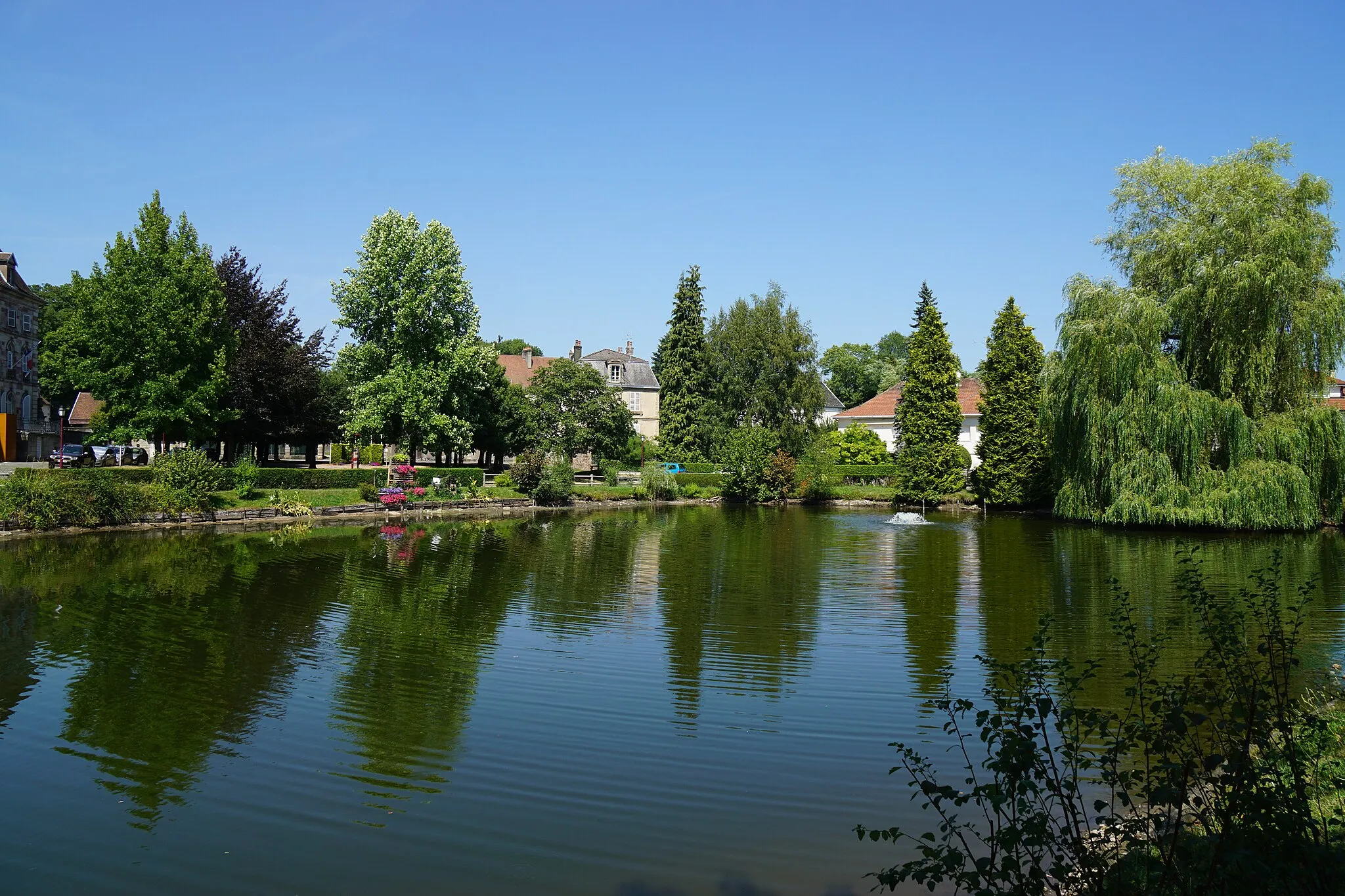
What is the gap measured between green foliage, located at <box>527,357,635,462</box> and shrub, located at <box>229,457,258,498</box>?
17.1m

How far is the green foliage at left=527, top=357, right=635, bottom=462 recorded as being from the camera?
4975 cm

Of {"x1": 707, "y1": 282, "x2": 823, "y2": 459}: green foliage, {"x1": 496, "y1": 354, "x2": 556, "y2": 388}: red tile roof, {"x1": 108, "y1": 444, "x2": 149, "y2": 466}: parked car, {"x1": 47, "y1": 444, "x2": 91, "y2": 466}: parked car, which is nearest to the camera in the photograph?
{"x1": 47, "y1": 444, "x2": 91, "y2": 466}: parked car

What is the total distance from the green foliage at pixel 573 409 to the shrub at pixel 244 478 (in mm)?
17146

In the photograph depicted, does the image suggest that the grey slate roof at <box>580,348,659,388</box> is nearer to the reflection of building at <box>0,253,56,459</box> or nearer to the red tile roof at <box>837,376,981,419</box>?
the red tile roof at <box>837,376,981,419</box>

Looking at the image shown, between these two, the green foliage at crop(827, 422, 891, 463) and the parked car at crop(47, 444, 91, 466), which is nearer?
the parked car at crop(47, 444, 91, 466)

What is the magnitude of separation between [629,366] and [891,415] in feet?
68.3

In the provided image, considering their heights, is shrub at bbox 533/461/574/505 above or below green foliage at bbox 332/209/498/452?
below

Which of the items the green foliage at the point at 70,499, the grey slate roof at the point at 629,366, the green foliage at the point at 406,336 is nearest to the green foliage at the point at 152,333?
the green foliage at the point at 70,499

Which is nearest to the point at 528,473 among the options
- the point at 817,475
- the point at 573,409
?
the point at 573,409

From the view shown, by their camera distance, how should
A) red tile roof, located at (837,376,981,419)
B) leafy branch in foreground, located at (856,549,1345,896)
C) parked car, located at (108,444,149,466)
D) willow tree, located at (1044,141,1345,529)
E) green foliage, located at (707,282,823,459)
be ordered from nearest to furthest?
leafy branch in foreground, located at (856,549,1345,896), willow tree, located at (1044,141,1345,529), parked car, located at (108,444,149,466), green foliage, located at (707,282,823,459), red tile roof, located at (837,376,981,419)

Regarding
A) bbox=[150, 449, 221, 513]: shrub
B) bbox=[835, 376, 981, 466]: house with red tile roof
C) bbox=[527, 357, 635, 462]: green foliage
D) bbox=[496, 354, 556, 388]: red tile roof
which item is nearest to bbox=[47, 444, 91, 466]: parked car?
bbox=[150, 449, 221, 513]: shrub

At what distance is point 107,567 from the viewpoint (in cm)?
2016

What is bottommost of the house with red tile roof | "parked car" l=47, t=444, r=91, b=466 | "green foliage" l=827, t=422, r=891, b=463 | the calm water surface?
the calm water surface

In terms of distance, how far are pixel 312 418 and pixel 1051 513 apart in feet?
111
